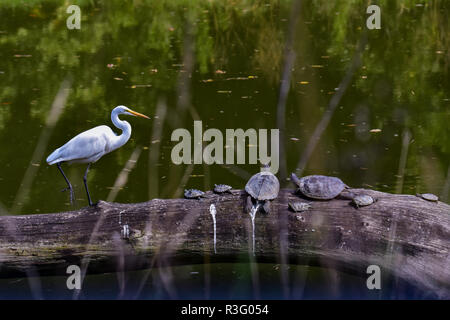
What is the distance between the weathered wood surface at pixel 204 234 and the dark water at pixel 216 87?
0.35 meters

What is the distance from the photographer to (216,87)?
9.77 m

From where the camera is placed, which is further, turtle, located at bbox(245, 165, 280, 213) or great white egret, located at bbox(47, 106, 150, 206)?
great white egret, located at bbox(47, 106, 150, 206)

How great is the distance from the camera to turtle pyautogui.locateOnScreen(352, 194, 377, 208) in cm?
488

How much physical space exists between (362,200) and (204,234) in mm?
1031

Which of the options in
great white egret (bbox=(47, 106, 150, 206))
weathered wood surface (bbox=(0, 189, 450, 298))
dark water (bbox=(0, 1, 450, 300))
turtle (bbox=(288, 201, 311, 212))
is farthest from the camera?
dark water (bbox=(0, 1, 450, 300))

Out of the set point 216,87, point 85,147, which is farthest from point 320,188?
point 216,87

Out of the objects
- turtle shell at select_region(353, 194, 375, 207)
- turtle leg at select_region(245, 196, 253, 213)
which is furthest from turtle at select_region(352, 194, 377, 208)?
turtle leg at select_region(245, 196, 253, 213)

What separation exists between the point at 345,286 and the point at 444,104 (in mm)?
4634

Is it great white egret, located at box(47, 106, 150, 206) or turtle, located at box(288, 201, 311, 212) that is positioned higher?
great white egret, located at box(47, 106, 150, 206)

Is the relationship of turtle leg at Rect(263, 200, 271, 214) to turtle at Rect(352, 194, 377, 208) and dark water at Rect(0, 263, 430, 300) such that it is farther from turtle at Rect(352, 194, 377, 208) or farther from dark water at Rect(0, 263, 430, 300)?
turtle at Rect(352, 194, 377, 208)

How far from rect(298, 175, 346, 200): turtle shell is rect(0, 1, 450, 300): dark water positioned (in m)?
0.42

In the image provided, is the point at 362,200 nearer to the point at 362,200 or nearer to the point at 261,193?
the point at 362,200

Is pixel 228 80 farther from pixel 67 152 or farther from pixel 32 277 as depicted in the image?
pixel 32 277

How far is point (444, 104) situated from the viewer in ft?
29.5
